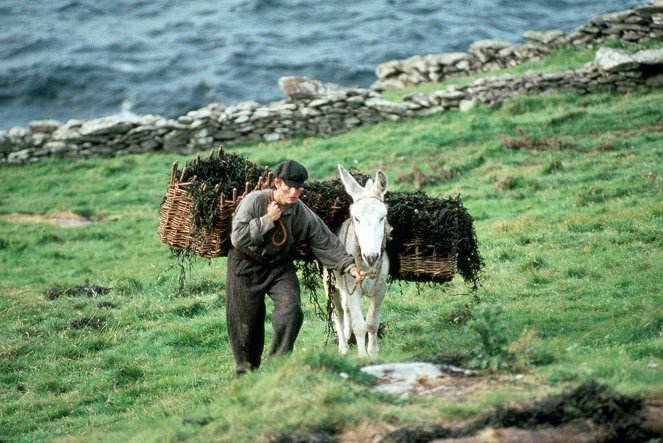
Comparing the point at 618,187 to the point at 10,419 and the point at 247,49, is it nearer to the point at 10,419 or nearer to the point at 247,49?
the point at 10,419

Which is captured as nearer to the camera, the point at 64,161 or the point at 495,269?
the point at 495,269

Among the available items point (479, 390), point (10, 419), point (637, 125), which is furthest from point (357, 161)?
point (479, 390)

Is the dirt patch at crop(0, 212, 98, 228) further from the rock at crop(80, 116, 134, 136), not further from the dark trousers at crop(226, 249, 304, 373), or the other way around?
the dark trousers at crop(226, 249, 304, 373)

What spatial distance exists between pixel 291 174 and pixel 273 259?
99 centimetres

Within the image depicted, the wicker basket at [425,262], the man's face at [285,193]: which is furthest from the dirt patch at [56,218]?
the man's face at [285,193]

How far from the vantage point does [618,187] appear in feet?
52.9

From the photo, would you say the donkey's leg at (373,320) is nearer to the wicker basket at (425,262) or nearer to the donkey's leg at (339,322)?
the wicker basket at (425,262)

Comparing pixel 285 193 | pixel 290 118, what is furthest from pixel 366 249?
pixel 290 118

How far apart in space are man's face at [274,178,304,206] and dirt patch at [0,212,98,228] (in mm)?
12503

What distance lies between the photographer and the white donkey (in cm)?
886

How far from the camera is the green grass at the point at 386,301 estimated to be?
748 centimetres

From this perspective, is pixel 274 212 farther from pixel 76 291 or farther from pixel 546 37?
pixel 546 37

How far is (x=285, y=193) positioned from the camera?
340 inches

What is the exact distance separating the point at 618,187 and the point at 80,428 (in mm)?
10560
